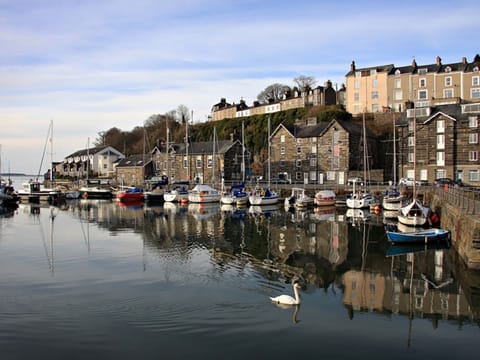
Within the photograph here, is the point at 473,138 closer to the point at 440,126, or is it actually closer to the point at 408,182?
the point at 440,126

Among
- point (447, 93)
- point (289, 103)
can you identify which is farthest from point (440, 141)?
point (289, 103)

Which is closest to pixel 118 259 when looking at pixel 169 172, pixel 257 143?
pixel 169 172

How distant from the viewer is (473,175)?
5128 centimetres

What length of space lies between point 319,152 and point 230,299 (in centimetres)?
5092

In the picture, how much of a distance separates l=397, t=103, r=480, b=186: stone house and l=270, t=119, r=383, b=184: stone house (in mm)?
5044

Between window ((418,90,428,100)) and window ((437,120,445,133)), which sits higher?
window ((418,90,428,100))

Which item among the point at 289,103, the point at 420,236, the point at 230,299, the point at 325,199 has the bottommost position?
the point at 230,299

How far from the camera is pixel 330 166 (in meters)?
62.7

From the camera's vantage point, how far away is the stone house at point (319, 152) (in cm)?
6125

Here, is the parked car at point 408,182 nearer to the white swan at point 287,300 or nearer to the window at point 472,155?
the window at point 472,155

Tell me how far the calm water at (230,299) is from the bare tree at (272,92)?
86568mm

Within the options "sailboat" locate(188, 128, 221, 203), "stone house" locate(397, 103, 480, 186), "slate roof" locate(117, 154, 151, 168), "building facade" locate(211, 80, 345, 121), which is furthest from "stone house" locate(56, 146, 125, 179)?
"stone house" locate(397, 103, 480, 186)

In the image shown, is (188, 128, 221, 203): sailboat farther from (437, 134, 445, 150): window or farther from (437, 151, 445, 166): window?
(437, 134, 445, 150): window

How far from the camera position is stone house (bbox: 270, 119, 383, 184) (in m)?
61.2
